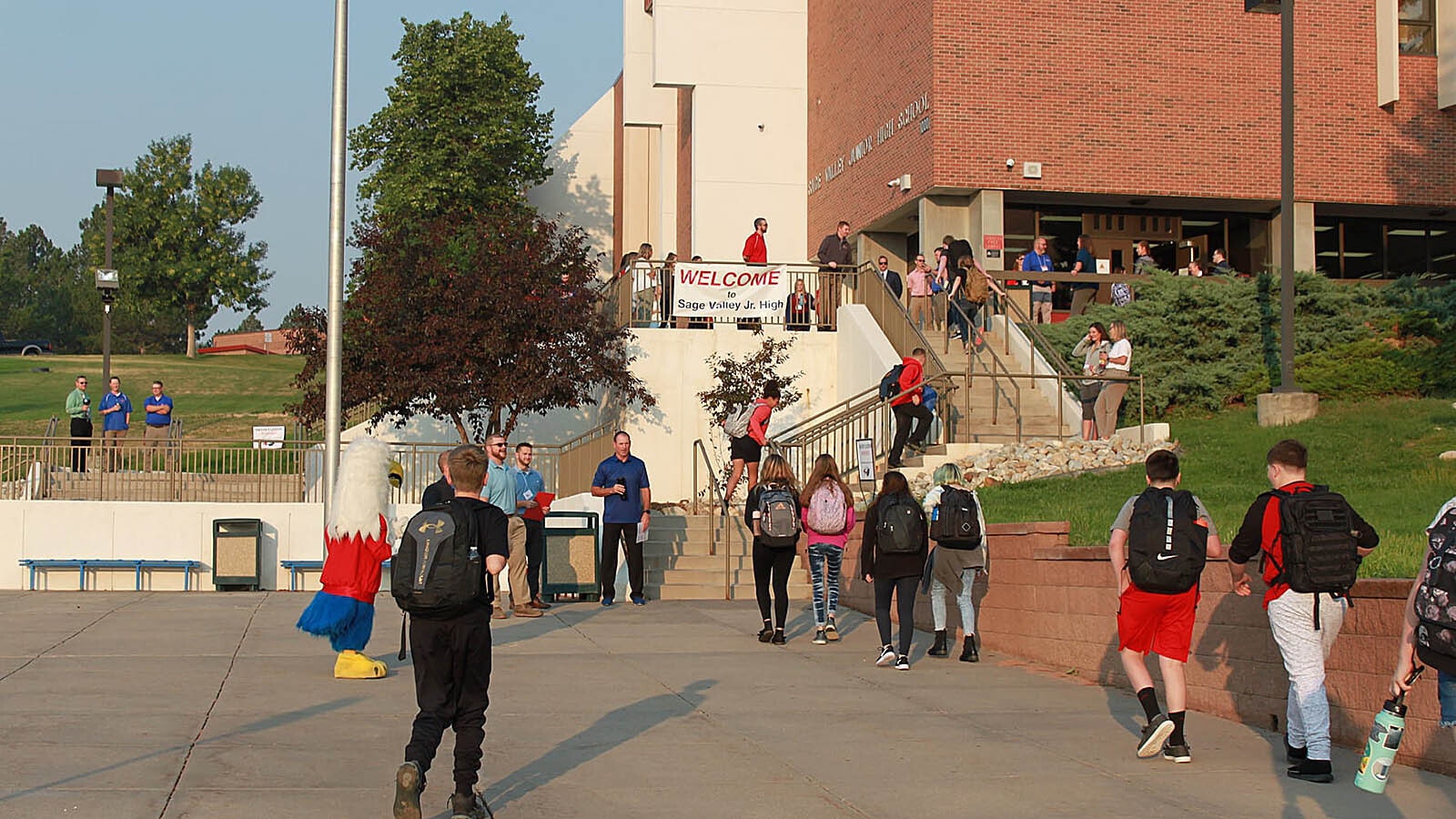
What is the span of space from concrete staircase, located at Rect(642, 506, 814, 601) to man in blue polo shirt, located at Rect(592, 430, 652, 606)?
1.11 m

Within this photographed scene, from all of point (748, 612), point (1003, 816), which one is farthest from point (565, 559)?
point (1003, 816)

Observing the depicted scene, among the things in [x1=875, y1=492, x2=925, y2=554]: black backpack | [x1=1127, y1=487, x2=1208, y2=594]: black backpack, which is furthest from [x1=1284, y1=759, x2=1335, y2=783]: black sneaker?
[x1=875, y1=492, x2=925, y2=554]: black backpack

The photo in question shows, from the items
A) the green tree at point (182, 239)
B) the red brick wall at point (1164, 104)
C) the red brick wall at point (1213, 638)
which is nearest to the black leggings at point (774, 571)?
the red brick wall at point (1213, 638)

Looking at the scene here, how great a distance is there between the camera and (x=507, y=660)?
11.9 m

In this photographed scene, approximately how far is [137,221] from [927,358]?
51.1 m

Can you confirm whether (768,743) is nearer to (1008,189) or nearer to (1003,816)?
(1003,816)

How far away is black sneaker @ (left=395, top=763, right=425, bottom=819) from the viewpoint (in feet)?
20.6

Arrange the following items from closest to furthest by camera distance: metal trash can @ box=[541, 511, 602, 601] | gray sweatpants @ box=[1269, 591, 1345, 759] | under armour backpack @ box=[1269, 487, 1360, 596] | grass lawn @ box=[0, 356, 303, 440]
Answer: under armour backpack @ box=[1269, 487, 1360, 596]
gray sweatpants @ box=[1269, 591, 1345, 759]
metal trash can @ box=[541, 511, 602, 601]
grass lawn @ box=[0, 356, 303, 440]

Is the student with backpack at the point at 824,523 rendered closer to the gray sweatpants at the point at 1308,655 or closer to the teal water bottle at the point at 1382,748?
the gray sweatpants at the point at 1308,655

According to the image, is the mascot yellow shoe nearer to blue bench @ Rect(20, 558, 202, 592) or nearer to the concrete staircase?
the concrete staircase

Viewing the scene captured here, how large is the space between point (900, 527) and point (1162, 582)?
393cm

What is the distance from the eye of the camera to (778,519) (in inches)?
520

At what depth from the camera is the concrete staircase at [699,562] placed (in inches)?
709

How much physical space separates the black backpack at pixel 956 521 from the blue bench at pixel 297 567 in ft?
35.5
